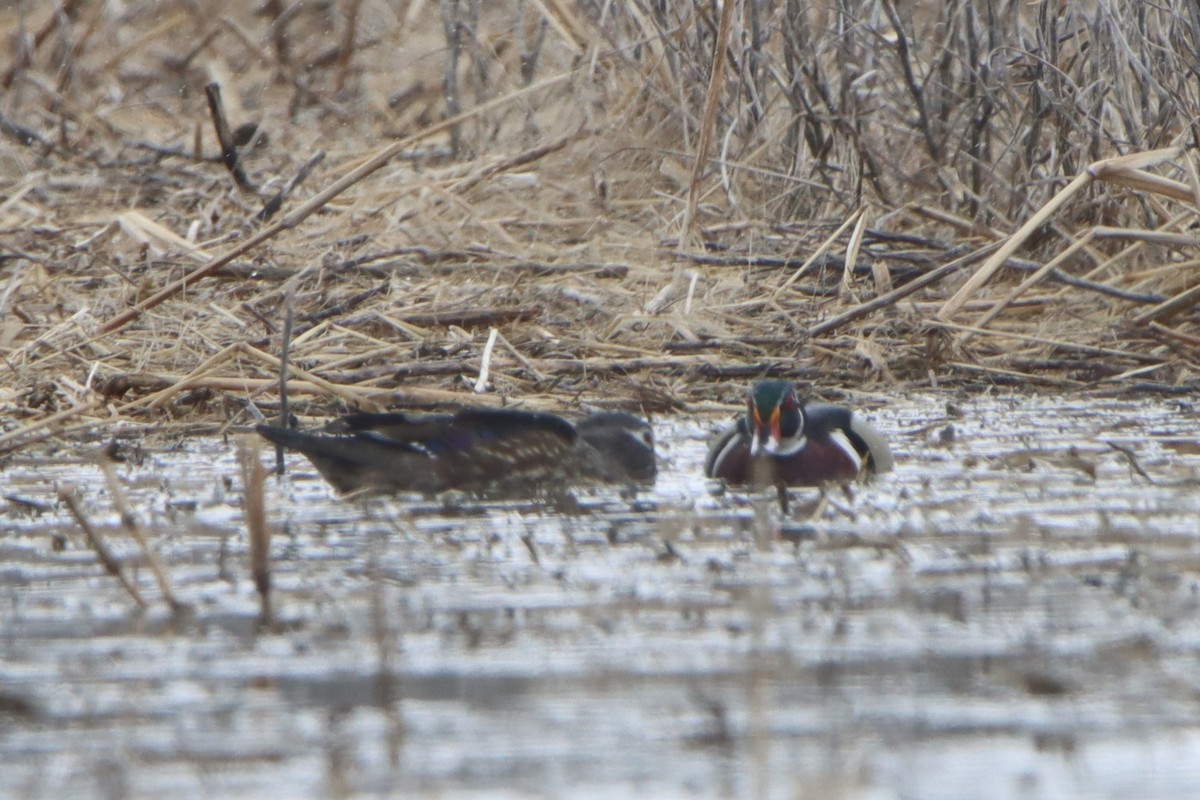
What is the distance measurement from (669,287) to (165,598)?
14.2 feet

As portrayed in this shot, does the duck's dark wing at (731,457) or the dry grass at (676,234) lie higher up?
the dry grass at (676,234)

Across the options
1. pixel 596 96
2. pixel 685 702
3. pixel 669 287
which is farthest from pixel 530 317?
pixel 685 702

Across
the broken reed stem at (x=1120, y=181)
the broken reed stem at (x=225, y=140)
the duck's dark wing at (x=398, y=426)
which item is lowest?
the duck's dark wing at (x=398, y=426)

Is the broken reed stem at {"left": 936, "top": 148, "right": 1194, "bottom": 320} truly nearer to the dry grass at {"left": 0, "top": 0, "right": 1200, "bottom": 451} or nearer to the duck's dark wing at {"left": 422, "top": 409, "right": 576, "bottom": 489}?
the dry grass at {"left": 0, "top": 0, "right": 1200, "bottom": 451}

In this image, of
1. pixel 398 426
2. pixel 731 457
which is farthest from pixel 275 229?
pixel 731 457

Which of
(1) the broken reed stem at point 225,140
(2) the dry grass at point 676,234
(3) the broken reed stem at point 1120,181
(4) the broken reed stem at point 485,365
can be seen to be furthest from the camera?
(1) the broken reed stem at point 225,140

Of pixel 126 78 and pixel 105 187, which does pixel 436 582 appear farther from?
pixel 126 78

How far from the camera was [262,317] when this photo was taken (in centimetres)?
720

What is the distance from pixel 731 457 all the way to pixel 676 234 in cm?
314

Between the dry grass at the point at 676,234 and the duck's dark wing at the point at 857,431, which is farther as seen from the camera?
the dry grass at the point at 676,234

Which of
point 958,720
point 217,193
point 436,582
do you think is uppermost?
point 217,193

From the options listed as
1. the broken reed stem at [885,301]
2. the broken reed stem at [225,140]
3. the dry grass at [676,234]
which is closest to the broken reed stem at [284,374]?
the dry grass at [676,234]

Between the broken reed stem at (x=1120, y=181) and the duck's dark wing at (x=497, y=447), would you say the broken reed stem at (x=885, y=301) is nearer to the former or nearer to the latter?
the broken reed stem at (x=1120, y=181)

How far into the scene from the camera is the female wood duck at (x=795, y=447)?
5562 mm
